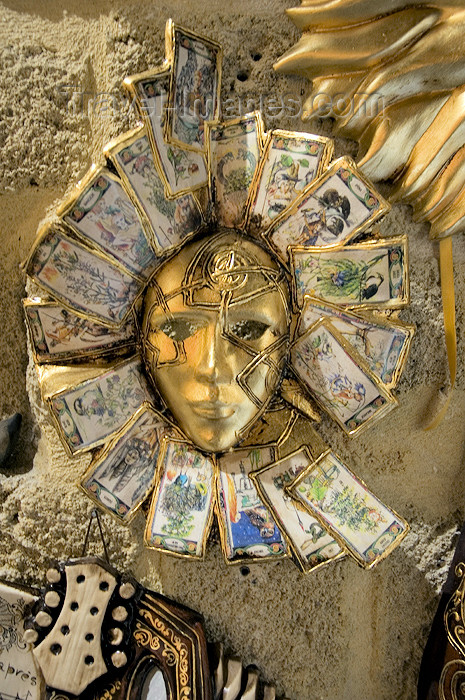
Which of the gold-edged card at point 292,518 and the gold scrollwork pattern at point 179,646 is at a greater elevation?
the gold-edged card at point 292,518

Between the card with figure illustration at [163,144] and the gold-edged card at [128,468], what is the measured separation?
1.20 ft

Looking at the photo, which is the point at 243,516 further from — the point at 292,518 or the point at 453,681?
the point at 453,681

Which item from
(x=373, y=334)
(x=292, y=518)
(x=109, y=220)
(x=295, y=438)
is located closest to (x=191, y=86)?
(x=109, y=220)

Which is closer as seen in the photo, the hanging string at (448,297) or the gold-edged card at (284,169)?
the gold-edged card at (284,169)

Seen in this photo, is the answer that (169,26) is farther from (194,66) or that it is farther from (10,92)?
(10,92)

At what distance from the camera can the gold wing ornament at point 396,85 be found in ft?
3.22

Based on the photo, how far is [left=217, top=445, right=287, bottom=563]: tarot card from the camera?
108cm

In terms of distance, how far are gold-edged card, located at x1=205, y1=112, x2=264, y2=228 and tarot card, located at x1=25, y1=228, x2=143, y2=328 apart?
0.65 ft

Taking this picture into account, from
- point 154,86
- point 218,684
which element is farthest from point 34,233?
point 218,684

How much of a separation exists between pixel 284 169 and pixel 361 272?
0.20 m

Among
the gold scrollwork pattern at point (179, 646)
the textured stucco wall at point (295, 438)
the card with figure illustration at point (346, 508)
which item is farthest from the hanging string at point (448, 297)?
the gold scrollwork pattern at point (179, 646)

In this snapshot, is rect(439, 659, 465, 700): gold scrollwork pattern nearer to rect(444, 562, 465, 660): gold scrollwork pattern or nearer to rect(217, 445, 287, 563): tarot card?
rect(444, 562, 465, 660): gold scrollwork pattern

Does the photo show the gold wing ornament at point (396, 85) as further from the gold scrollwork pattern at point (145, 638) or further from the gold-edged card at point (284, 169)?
the gold scrollwork pattern at point (145, 638)

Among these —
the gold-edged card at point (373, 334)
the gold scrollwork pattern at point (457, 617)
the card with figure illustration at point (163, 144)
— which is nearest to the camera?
the card with figure illustration at point (163, 144)
